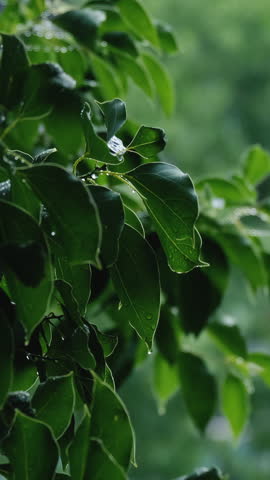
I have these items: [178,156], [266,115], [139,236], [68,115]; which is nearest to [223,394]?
[68,115]

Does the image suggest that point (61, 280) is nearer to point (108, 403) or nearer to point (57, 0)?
point (108, 403)

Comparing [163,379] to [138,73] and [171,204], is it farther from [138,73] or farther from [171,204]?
[171,204]

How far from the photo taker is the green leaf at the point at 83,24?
2.80 feet

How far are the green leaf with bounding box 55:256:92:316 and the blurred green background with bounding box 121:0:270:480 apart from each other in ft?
8.95


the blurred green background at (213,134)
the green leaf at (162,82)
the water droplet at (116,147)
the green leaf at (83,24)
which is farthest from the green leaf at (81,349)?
the blurred green background at (213,134)

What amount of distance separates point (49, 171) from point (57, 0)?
0.75m

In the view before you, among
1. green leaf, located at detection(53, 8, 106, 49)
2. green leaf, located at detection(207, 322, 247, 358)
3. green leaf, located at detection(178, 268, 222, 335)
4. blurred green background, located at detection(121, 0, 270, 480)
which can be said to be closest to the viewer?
green leaf, located at detection(53, 8, 106, 49)

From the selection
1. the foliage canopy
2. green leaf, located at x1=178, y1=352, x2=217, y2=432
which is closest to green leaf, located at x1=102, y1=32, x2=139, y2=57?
the foliage canopy

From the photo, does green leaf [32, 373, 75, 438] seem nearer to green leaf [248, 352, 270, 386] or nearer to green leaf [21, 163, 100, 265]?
green leaf [21, 163, 100, 265]

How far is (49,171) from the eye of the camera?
1.22 ft

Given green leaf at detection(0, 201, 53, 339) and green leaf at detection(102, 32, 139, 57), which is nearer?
green leaf at detection(0, 201, 53, 339)

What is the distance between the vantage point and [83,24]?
2.81 ft

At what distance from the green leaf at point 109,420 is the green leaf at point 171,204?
0.37 ft

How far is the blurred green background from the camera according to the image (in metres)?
3.29
